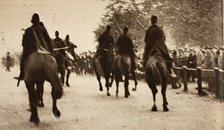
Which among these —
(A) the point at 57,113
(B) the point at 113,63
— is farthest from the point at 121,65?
(A) the point at 57,113

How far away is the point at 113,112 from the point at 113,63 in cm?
182

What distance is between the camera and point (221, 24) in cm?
768

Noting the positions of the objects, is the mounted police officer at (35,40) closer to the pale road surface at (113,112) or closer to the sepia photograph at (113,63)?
the sepia photograph at (113,63)

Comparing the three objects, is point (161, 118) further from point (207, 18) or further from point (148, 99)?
point (207, 18)

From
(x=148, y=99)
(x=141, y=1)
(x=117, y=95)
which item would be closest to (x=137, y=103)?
(x=148, y=99)

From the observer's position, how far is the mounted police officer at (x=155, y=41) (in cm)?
754

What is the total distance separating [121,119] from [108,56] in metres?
2.47

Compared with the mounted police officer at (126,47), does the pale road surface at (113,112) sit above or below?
below

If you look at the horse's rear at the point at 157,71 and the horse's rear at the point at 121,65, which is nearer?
the horse's rear at the point at 157,71

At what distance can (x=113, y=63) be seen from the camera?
30.2 feet

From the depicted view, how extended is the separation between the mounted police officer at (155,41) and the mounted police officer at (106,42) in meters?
0.62

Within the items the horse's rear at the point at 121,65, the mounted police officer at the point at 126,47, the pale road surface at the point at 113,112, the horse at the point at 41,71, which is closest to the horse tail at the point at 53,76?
the horse at the point at 41,71

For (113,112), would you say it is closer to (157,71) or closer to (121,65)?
(157,71)

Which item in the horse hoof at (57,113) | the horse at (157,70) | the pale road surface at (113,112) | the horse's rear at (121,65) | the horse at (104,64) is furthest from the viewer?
the horse at (104,64)
